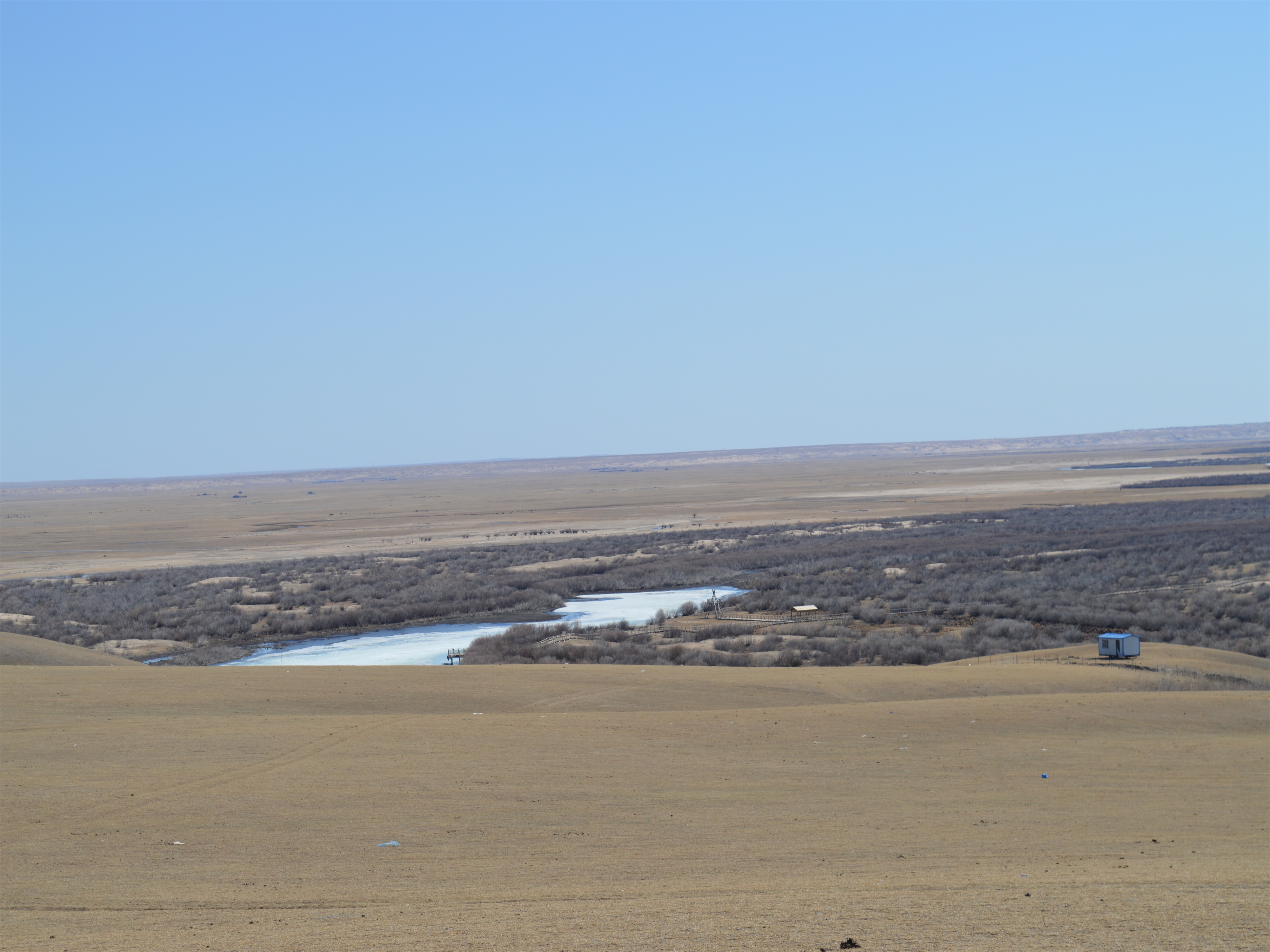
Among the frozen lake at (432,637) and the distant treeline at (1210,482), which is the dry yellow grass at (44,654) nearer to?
the frozen lake at (432,637)

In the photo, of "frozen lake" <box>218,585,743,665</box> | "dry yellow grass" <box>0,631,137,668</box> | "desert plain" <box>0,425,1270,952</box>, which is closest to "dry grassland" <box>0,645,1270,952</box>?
"desert plain" <box>0,425,1270,952</box>

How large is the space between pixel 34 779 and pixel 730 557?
4007 cm

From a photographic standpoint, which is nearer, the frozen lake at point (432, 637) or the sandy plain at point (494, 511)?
the frozen lake at point (432, 637)

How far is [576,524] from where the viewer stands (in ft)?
266

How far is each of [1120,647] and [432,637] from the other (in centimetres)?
2065

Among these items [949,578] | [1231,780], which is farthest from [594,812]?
[949,578]

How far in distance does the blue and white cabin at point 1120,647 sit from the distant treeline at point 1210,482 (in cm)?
7392

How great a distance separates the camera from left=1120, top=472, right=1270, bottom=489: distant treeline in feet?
283

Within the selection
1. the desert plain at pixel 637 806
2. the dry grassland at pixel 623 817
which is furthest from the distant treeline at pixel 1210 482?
the dry grassland at pixel 623 817

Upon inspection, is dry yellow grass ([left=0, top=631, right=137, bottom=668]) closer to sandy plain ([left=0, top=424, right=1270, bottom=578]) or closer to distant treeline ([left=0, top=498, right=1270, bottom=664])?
distant treeline ([left=0, top=498, right=1270, bottom=664])

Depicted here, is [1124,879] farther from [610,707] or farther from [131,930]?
[610,707]

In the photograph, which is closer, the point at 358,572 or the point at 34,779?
the point at 34,779

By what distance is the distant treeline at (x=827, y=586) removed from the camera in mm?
28438

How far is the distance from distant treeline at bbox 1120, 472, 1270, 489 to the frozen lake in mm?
64401
